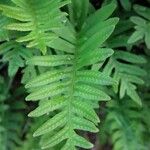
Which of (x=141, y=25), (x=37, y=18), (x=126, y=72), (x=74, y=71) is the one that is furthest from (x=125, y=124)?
(x=37, y=18)

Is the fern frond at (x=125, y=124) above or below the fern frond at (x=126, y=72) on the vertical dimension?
below

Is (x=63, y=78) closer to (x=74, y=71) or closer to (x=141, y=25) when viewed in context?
(x=74, y=71)

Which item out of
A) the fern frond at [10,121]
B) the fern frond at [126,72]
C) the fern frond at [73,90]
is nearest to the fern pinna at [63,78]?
the fern frond at [73,90]

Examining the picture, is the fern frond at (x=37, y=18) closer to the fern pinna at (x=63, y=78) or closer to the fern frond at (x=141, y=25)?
the fern pinna at (x=63, y=78)

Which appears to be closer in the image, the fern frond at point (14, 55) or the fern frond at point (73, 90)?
the fern frond at point (73, 90)

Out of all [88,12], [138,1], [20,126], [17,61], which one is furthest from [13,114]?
[138,1]
